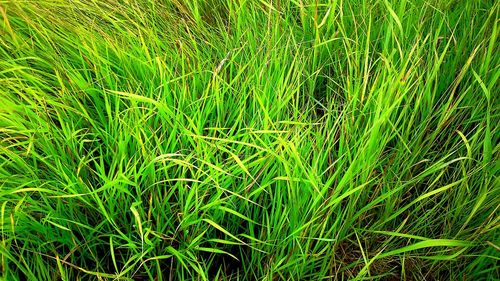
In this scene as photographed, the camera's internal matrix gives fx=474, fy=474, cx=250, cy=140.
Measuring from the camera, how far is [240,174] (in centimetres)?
91

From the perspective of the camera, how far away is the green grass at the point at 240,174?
820 mm

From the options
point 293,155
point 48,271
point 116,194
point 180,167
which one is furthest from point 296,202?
point 48,271

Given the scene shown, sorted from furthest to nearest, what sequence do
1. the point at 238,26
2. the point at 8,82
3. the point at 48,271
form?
the point at 238,26, the point at 8,82, the point at 48,271

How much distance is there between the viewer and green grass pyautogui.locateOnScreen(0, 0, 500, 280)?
2.69ft

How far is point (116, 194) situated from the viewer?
87 cm

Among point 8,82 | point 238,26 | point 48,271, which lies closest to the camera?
point 48,271

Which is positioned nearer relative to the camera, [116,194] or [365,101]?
[116,194]

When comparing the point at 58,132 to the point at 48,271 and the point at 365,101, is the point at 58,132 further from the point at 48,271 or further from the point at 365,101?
the point at 365,101

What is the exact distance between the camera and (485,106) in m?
1.01

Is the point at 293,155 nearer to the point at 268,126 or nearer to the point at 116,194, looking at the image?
the point at 268,126

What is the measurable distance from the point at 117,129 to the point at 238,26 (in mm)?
374

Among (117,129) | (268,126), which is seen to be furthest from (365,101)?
(117,129)

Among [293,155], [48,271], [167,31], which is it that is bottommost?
[48,271]

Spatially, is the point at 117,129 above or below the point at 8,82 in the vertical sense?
below
